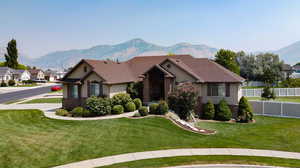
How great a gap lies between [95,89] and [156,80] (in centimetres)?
744

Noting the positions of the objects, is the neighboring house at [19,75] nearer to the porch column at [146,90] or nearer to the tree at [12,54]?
the tree at [12,54]

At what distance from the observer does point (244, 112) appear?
79.2 ft

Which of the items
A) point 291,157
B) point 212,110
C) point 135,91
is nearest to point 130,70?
point 135,91

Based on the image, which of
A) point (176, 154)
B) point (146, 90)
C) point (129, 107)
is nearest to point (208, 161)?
point (176, 154)

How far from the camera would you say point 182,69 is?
2653 cm

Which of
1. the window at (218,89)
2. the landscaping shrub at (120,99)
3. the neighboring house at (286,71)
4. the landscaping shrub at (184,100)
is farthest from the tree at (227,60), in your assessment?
the landscaping shrub at (120,99)

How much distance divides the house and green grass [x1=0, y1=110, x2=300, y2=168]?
4640 millimetres

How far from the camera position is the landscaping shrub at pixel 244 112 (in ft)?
78.1

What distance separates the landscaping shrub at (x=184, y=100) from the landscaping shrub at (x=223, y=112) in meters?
3.38

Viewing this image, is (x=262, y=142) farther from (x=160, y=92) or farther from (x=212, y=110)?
(x=160, y=92)

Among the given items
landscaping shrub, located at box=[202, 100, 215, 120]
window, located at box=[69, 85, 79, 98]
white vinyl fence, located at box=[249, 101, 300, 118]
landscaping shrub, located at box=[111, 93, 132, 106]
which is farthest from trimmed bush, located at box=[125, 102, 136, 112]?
white vinyl fence, located at box=[249, 101, 300, 118]

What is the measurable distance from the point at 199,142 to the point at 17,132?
44.5ft

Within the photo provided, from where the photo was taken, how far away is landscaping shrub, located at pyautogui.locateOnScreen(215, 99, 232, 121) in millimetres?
24438

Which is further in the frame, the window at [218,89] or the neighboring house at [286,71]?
the neighboring house at [286,71]
